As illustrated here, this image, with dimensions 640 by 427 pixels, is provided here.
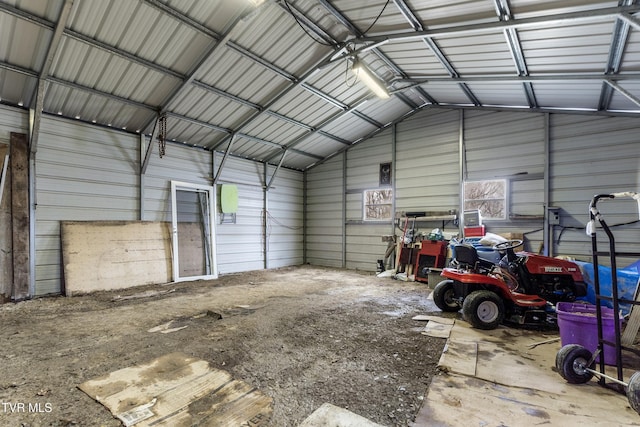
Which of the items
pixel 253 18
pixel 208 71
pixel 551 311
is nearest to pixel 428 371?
pixel 551 311

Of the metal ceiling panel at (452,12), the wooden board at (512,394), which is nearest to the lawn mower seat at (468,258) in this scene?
the wooden board at (512,394)

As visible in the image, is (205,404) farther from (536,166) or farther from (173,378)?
(536,166)

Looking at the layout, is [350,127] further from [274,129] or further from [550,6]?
[550,6]

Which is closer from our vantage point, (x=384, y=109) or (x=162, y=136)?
(x=162, y=136)

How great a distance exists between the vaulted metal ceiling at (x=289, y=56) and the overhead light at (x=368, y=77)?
20 cm

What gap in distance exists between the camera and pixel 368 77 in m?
4.85

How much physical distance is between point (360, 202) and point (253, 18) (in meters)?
5.30

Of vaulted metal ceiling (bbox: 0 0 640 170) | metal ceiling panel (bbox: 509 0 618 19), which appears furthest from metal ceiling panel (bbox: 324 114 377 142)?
metal ceiling panel (bbox: 509 0 618 19)

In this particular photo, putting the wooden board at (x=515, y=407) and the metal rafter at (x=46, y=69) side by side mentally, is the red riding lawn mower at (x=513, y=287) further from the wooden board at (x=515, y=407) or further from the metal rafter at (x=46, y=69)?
the metal rafter at (x=46, y=69)

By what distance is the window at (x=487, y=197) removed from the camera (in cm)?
630

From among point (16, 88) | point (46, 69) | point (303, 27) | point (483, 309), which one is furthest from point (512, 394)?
point (16, 88)

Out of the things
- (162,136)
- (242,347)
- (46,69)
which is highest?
(46,69)

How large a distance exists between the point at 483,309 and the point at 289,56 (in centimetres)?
456

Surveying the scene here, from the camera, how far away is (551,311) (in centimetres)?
374
